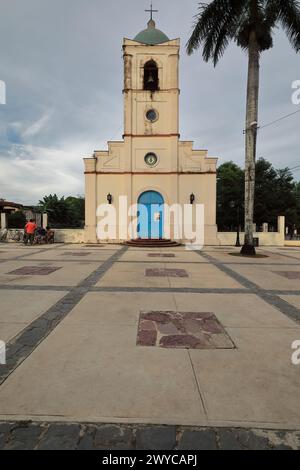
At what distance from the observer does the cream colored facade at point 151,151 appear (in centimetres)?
2011

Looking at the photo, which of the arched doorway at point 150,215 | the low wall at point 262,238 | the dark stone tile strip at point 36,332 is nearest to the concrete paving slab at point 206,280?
the dark stone tile strip at point 36,332

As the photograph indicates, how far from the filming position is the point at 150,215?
20.1m

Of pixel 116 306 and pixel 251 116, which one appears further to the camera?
pixel 251 116

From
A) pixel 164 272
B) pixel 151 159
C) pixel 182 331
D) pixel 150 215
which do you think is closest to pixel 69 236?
pixel 150 215

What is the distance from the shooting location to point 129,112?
2025cm

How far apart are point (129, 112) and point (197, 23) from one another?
7.93m

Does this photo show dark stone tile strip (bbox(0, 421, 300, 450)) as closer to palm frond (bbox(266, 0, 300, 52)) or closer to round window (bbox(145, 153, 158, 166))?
palm frond (bbox(266, 0, 300, 52))

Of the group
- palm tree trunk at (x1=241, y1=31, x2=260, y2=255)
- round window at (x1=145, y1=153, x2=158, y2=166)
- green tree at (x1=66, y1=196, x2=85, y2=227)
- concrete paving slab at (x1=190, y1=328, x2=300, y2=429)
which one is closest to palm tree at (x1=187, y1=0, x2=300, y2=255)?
palm tree trunk at (x1=241, y1=31, x2=260, y2=255)

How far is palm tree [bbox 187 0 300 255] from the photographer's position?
41.5 feet

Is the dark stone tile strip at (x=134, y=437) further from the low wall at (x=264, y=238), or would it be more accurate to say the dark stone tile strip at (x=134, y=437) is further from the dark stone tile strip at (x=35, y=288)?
the low wall at (x=264, y=238)

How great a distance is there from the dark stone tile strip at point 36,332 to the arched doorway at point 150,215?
13553 millimetres

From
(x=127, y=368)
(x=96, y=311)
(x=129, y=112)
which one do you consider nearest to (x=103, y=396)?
(x=127, y=368)

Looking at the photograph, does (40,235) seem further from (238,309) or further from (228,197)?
(228,197)

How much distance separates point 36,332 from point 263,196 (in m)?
37.1
